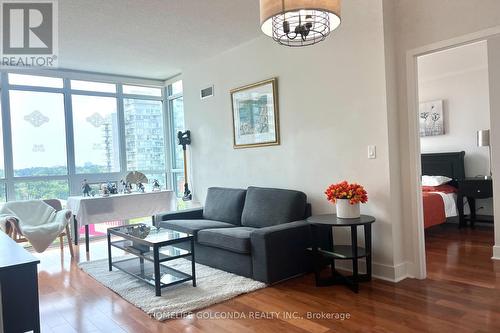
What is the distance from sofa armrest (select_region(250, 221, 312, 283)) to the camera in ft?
10.7

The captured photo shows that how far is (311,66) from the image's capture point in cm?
388

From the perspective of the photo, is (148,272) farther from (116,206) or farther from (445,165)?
(445,165)

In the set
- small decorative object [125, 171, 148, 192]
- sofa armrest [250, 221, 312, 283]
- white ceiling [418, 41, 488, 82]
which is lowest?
sofa armrest [250, 221, 312, 283]

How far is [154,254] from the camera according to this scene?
10.2ft

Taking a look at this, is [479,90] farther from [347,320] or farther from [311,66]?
[347,320]

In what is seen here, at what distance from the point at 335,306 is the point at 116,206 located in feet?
A: 11.7

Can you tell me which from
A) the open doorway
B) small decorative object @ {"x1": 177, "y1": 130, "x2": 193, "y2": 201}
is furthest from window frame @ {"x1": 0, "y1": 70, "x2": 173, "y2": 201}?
the open doorway

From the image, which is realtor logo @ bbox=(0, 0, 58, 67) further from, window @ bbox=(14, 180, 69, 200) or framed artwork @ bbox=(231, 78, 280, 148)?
framed artwork @ bbox=(231, 78, 280, 148)

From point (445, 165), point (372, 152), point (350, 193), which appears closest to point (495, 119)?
point (372, 152)

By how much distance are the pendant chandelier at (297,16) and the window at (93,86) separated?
4.60 m

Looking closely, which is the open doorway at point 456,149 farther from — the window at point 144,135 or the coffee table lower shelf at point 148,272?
the window at point 144,135

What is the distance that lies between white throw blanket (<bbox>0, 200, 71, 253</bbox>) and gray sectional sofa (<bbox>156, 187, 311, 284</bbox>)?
4.04ft

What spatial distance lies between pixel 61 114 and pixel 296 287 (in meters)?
4.49

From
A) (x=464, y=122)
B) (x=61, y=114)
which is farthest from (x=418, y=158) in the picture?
(x=61, y=114)
